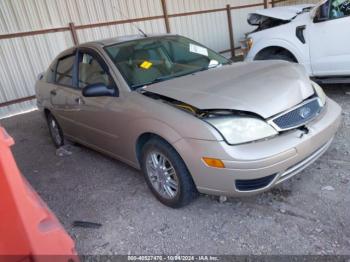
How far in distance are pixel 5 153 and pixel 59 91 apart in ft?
10.2

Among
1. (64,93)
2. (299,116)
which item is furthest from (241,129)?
(64,93)

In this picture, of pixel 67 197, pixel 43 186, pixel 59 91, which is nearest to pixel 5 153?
pixel 67 197

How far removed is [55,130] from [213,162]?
11.2ft

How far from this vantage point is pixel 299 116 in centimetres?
269

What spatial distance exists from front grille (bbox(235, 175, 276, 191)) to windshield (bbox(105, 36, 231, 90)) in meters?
1.40

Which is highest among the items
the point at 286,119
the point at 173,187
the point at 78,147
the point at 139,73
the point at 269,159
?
the point at 139,73

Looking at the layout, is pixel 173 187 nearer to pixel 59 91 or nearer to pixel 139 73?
pixel 139 73

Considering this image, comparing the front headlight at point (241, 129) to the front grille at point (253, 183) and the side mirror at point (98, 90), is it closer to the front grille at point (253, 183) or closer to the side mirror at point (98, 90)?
the front grille at point (253, 183)

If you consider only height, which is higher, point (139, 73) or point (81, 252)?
point (139, 73)

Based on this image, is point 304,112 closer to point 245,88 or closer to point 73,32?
point 245,88

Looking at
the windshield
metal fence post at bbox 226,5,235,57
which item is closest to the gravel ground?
the windshield

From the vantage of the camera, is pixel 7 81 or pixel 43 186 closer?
pixel 43 186

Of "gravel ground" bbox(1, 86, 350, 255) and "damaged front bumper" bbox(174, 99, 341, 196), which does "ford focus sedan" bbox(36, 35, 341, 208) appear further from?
"gravel ground" bbox(1, 86, 350, 255)

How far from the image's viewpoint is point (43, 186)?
3.97m
